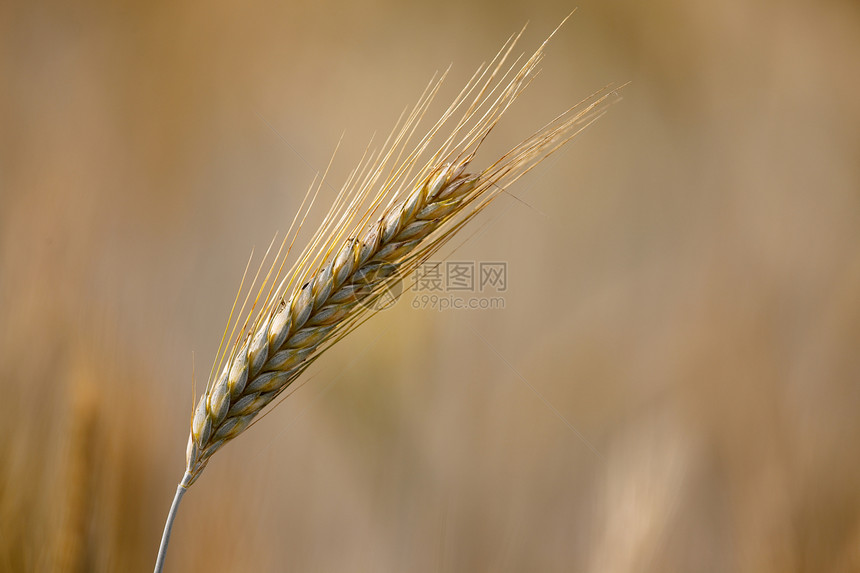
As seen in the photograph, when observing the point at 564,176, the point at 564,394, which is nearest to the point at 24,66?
the point at 564,176

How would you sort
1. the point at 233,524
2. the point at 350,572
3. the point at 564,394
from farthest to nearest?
1. the point at 564,394
2. the point at 350,572
3. the point at 233,524

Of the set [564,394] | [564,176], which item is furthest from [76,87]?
[564,394]

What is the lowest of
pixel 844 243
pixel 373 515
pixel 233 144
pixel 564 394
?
pixel 373 515

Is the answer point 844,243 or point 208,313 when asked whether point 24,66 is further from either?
point 844,243

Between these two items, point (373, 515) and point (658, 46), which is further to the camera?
point (658, 46)

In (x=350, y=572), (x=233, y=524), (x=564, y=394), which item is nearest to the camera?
(x=233, y=524)

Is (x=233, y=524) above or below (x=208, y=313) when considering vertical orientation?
below
